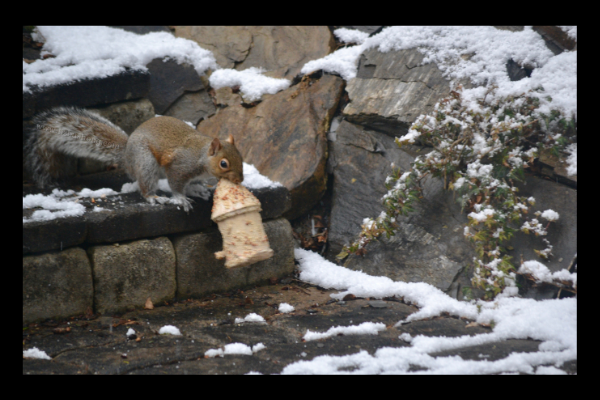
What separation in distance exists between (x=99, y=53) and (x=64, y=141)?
136 centimetres

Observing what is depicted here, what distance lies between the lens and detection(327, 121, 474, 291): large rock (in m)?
3.79

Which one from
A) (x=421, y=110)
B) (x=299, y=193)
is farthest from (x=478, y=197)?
(x=299, y=193)

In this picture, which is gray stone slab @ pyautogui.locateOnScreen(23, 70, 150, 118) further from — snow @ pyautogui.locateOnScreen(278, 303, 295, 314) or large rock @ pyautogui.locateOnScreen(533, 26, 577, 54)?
large rock @ pyautogui.locateOnScreen(533, 26, 577, 54)

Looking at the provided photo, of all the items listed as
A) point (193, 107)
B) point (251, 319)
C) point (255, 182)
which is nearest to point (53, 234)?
point (251, 319)

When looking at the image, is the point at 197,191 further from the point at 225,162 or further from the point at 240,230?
the point at 240,230

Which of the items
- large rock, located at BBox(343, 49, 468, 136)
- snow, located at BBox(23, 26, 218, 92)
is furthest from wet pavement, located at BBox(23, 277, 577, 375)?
snow, located at BBox(23, 26, 218, 92)

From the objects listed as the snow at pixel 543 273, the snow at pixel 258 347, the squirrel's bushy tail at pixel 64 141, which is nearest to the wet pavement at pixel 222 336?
the snow at pixel 258 347

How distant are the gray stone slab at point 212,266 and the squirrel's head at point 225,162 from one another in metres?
0.59

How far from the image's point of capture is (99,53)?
461 cm

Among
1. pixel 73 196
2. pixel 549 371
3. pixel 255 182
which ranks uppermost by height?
pixel 255 182

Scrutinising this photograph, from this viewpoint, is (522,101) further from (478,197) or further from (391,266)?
(391,266)

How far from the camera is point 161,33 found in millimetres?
5777

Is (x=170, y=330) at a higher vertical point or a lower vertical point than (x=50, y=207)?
lower

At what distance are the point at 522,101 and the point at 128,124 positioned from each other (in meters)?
3.49
